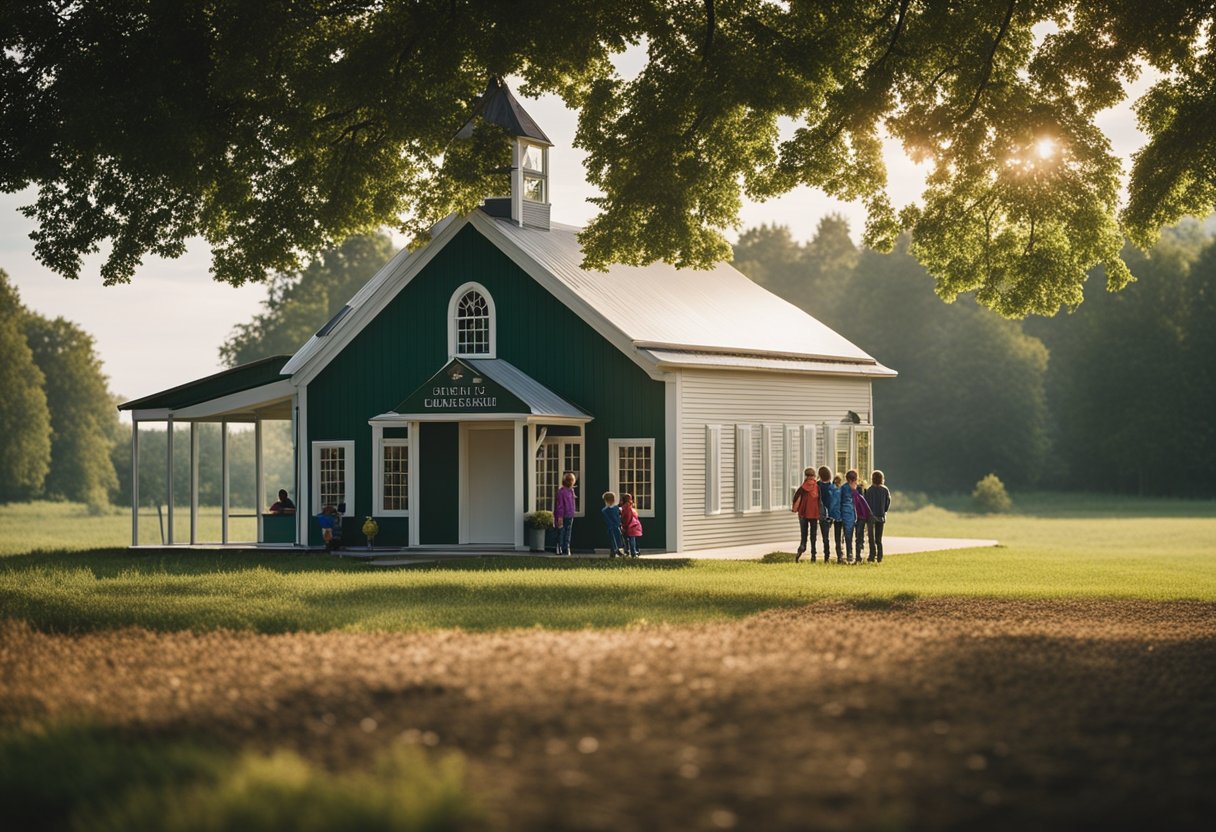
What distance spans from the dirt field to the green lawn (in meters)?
3.65

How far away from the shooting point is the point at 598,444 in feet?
101

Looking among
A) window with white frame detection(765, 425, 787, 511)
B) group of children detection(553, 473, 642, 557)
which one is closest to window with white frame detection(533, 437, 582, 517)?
group of children detection(553, 473, 642, 557)

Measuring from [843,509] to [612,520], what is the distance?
14.1 feet

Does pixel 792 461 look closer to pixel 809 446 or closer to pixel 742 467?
pixel 809 446

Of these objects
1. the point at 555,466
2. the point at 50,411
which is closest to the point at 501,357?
the point at 555,466

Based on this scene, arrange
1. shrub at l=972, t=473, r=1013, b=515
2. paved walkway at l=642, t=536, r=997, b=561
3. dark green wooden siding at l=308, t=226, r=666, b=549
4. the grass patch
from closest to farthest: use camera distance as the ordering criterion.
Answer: the grass patch
paved walkway at l=642, t=536, r=997, b=561
dark green wooden siding at l=308, t=226, r=666, b=549
shrub at l=972, t=473, r=1013, b=515

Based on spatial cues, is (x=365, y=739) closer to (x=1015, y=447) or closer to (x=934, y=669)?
(x=934, y=669)

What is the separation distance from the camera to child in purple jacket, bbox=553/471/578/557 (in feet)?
95.1

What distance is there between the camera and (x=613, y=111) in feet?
81.9

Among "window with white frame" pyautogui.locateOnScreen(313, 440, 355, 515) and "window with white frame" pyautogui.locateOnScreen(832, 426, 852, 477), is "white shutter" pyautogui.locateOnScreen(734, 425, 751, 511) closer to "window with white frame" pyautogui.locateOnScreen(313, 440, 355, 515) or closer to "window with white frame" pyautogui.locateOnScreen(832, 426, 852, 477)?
"window with white frame" pyautogui.locateOnScreen(832, 426, 852, 477)

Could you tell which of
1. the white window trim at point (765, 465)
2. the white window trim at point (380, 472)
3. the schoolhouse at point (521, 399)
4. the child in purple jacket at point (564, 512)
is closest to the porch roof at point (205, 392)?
the schoolhouse at point (521, 399)

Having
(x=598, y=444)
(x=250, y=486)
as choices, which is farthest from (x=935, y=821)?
(x=250, y=486)

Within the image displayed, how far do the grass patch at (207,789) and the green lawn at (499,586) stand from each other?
736 cm

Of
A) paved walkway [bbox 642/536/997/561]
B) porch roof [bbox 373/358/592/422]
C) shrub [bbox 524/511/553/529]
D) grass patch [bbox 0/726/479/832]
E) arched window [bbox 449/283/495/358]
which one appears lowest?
grass patch [bbox 0/726/479/832]
